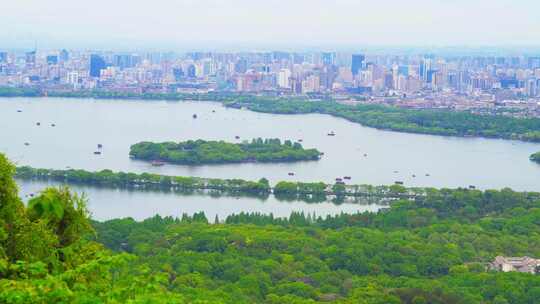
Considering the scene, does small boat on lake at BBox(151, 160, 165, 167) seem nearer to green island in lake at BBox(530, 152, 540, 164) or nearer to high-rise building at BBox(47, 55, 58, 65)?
green island in lake at BBox(530, 152, 540, 164)

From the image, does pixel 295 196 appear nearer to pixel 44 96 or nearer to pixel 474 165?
pixel 474 165

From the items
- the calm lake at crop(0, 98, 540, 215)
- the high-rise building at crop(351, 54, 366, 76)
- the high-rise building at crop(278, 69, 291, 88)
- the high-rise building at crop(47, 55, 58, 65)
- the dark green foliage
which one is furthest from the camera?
the high-rise building at crop(351, 54, 366, 76)

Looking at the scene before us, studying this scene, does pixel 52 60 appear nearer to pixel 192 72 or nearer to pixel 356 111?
pixel 192 72

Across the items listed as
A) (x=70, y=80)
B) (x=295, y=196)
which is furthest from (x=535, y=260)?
(x=70, y=80)

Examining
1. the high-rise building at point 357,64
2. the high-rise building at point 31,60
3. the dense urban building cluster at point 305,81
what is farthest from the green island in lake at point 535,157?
the high-rise building at point 31,60

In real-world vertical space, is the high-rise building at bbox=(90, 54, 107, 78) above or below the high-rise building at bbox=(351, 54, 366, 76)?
below

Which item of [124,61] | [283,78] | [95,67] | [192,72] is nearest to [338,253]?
[283,78]

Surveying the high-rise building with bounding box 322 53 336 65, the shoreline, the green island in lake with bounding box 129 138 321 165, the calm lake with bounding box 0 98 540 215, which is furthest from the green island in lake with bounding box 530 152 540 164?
the high-rise building with bounding box 322 53 336 65
